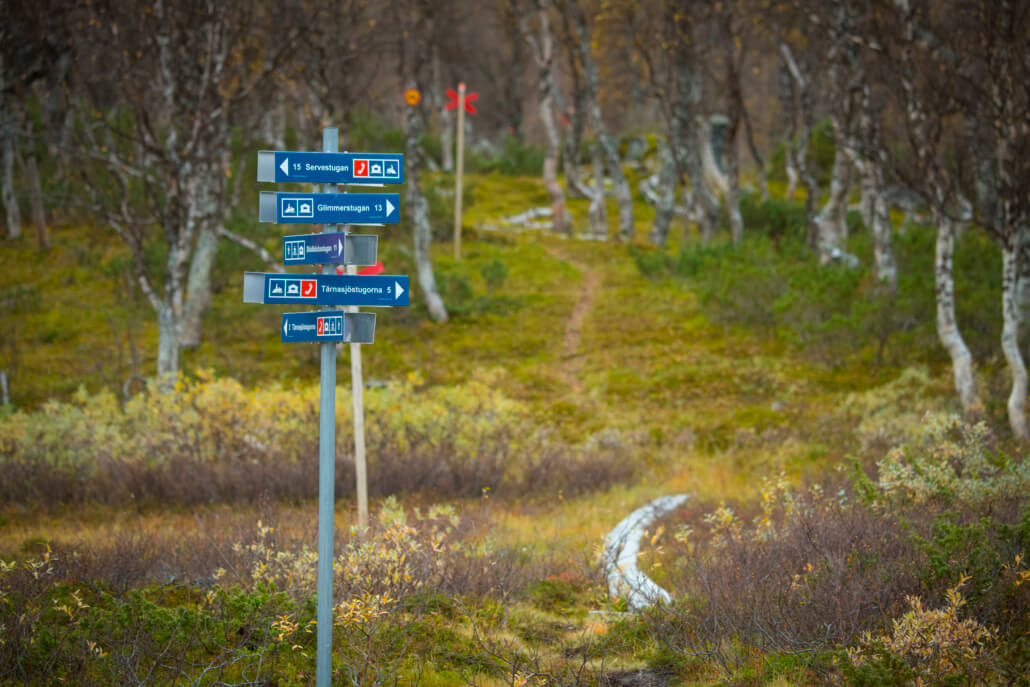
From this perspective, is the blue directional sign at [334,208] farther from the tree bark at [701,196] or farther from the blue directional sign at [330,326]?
the tree bark at [701,196]

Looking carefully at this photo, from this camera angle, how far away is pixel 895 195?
26047mm

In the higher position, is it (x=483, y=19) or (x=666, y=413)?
(x=483, y=19)

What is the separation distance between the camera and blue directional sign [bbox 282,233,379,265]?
3.95 meters

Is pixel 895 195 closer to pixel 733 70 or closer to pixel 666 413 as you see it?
pixel 733 70

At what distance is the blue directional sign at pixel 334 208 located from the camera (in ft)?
13.0

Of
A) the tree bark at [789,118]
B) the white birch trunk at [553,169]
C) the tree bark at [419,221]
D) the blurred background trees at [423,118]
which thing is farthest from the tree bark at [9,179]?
the tree bark at [789,118]

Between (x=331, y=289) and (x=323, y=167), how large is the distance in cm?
60

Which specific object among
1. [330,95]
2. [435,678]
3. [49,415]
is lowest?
[435,678]

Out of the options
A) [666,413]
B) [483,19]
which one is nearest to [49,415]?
[666,413]

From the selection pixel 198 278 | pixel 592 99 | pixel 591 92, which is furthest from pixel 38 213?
pixel 591 92

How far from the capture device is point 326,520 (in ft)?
13.0

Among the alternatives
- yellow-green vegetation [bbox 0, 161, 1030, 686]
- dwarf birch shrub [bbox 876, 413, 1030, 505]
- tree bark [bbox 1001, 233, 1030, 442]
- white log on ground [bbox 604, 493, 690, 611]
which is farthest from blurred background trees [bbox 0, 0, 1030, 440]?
white log on ground [bbox 604, 493, 690, 611]

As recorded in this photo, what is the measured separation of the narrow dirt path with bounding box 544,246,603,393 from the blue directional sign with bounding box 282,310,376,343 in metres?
9.78

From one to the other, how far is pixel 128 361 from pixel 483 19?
38844mm
